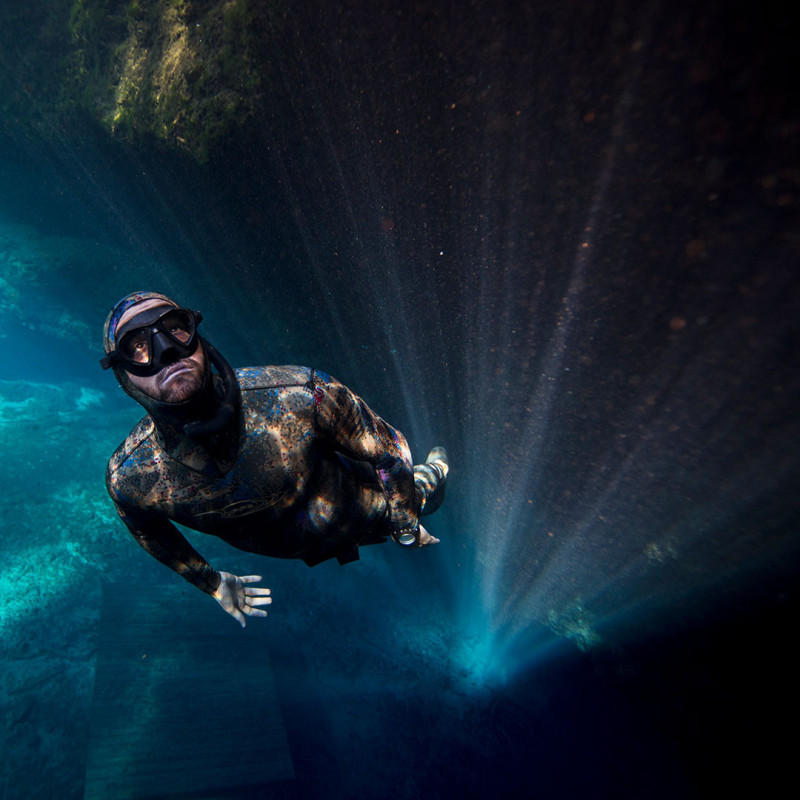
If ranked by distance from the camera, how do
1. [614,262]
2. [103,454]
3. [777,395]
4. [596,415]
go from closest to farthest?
[777,395]
[614,262]
[596,415]
[103,454]

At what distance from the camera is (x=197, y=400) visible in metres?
1.27

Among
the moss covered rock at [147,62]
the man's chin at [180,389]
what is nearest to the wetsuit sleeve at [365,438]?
the man's chin at [180,389]

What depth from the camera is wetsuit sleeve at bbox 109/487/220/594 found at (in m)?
1.69

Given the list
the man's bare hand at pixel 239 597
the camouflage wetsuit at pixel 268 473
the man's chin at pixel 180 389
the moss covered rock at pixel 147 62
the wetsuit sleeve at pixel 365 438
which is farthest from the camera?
the moss covered rock at pixel 147 62

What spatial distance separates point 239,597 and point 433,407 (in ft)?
8.46

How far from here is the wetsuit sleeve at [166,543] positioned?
1.69 metres

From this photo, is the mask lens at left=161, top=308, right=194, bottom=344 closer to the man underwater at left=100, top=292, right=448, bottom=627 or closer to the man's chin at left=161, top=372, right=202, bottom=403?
the man underwater at left=100, top=292, right=448, bottom=627

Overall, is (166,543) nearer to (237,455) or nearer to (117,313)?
(237,455)

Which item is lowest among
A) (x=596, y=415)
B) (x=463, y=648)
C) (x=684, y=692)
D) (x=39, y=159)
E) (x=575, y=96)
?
(x=463, y=648)

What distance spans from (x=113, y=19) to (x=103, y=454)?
1015 centimetres

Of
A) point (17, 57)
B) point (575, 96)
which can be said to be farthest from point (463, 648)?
point (17, 57)

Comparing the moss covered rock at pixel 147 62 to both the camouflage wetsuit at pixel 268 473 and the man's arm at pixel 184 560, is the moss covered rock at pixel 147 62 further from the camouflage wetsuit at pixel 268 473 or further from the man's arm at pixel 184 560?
the man's arm at pixel 184 560

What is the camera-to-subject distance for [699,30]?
1411 millimetres

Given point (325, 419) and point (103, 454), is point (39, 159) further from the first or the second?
point (325, 419)
